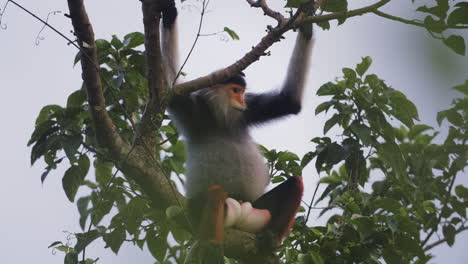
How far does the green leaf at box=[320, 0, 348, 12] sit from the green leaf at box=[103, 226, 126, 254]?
2.02 m

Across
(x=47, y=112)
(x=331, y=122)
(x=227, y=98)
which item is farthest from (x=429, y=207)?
(x=47, y=112)

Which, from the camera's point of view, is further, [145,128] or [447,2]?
[145,128]

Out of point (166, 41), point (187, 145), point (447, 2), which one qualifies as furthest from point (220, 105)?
point (447, 2)

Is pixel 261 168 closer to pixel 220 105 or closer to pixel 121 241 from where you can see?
pixel 220 105

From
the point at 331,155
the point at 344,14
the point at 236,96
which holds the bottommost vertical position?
the point at 331,155

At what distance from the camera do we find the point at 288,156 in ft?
13.2

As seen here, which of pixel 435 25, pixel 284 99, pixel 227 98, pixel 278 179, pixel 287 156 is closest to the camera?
pixel 435 25

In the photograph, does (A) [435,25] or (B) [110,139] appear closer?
(A) [435,25]

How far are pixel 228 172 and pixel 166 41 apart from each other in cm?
114

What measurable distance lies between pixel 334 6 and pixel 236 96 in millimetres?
1340

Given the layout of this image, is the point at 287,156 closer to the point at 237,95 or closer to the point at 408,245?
the point at 237,95

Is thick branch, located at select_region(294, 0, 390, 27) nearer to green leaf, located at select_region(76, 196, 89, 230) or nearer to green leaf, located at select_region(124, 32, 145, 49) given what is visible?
green leaf, located at select_region(124, 32, 145, 49)

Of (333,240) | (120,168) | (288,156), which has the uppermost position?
(288,156)

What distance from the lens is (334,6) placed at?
3.36 m
